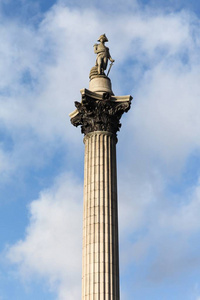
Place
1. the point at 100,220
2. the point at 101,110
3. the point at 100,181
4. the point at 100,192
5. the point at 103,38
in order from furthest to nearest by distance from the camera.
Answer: the point at 103,38 < the point at 101,110 < the point at 100,181 < the point at 100,192 < the point at 100,220

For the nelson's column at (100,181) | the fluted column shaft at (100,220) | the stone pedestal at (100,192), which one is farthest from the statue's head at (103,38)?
the fluted column shaft at (100,220)

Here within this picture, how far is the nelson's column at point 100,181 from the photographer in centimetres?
3669

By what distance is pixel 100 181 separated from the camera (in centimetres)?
3981

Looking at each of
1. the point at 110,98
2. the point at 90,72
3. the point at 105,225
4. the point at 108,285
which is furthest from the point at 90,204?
the point at 90,72

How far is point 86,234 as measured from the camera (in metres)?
38.3

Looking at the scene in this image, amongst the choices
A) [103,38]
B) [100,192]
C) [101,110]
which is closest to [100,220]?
[100,192]

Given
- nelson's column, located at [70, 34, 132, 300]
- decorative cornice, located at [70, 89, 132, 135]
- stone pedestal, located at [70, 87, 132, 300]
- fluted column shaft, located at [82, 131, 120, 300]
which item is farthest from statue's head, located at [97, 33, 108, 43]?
fluted column shaft, located at [82, 131, 120, 300]

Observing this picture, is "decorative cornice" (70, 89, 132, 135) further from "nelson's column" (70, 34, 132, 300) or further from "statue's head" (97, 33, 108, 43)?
"statue's head" (97, 33, 108, 43)

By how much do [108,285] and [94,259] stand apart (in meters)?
1.98

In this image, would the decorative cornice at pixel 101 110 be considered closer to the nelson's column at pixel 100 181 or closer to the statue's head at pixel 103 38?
the nelson's column at pixel 100 181

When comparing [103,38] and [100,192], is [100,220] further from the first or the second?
[103,38]

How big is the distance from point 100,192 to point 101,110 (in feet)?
22.1

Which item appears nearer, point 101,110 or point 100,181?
point 100,181

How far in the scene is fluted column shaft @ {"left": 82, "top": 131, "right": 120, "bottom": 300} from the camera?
36.4m
